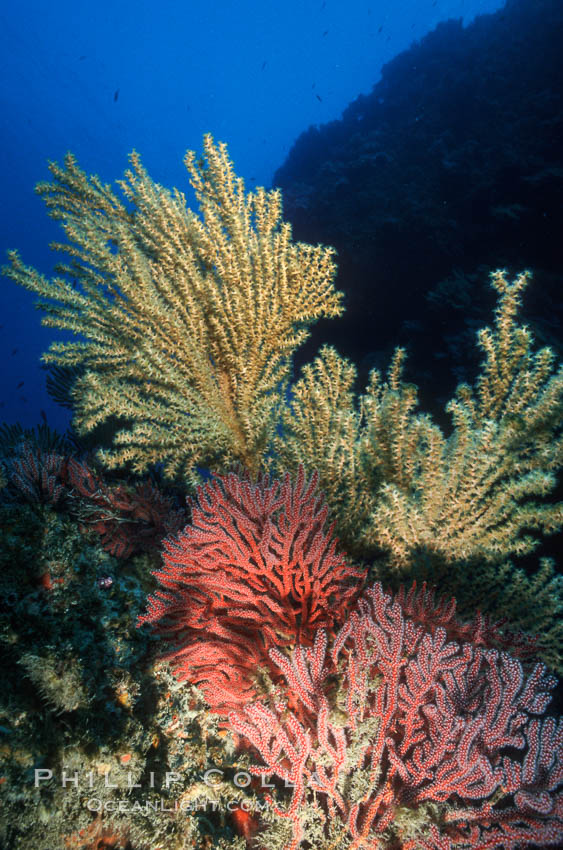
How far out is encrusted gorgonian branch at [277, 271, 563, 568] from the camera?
7.70ft

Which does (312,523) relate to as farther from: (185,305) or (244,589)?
(185,305)

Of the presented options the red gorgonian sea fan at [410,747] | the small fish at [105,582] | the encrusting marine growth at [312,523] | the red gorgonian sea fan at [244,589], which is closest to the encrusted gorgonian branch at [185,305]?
the encrusting marine growth at [312,523]

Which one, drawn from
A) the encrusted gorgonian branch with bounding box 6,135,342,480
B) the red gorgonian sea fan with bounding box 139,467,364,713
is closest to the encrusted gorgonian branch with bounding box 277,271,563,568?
the red gorgonian sea fan with bounding box 139,467,364,713

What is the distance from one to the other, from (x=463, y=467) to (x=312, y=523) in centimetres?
100

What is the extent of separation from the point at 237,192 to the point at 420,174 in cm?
873

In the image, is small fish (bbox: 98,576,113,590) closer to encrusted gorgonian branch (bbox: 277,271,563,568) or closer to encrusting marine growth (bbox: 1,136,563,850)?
encrusting marine growth (bbox: 1,136,563,850)

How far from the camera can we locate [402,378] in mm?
6922

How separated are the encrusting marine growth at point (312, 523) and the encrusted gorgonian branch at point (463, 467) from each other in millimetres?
17

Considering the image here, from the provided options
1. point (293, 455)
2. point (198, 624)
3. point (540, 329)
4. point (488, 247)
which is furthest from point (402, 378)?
point (198, 624)

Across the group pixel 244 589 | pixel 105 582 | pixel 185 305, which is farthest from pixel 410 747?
pixel 185 305

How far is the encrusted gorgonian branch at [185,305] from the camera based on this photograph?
3113 mm

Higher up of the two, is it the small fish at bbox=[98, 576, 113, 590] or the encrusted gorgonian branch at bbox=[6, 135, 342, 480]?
the encrusted gorgonian branch at bbox=[6, 135, 342, 480]

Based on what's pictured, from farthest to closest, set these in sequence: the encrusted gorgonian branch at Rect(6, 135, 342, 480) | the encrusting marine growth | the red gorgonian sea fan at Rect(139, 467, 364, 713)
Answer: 1. the encrusted gorgonian branch at Rect(6, 135, 342, 480)
2. the red gorgonian sea fan at Rect(139, 467, 364, 713)
3. the encrusting marine growth

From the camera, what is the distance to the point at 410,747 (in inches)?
70.0
